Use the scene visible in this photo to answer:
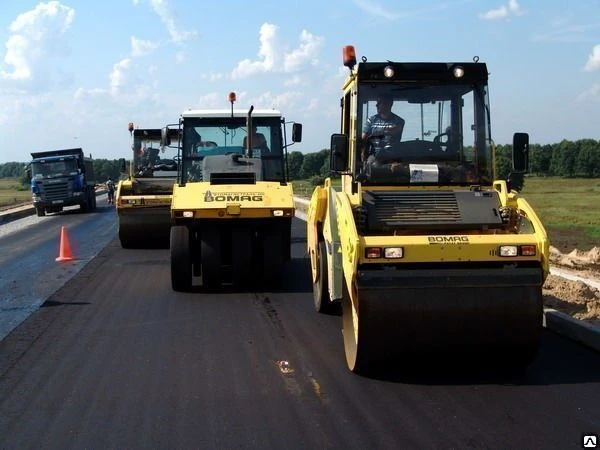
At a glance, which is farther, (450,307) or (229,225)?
(229,225)

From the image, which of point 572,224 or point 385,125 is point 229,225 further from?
point 572,224

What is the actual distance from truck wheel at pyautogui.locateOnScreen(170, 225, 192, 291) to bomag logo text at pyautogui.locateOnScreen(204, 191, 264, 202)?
61 centimetres

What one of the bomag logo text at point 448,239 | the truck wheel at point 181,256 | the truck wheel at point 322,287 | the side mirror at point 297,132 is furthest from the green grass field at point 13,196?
the bomag logo text at point 448,239

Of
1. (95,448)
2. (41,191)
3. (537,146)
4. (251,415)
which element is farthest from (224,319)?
(537,146)

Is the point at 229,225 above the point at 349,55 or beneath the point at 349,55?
beneath

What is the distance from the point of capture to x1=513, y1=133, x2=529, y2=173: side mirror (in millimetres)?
7320

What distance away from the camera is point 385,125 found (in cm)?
752

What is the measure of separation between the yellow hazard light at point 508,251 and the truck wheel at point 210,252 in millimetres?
5614

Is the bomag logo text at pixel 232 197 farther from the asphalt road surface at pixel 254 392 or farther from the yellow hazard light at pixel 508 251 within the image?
the yellow hazard light at pixel 508 251

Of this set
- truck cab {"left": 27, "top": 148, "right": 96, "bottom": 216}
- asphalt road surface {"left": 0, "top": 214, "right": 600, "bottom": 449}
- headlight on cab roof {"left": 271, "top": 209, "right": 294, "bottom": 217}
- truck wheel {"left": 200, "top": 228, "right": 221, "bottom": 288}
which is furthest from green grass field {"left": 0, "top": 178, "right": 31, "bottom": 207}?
asphalt road surface {"left": 0, "top": 214, "right": 600, "bottom": 449}

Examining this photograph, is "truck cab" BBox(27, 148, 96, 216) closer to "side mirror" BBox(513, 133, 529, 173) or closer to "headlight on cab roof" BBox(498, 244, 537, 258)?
"side mirror" BBox(513, 133, 529, 173)

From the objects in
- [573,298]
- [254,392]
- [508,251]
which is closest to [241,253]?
[573,298]

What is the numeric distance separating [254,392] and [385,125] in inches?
118

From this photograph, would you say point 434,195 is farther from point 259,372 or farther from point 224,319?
point 224,319
